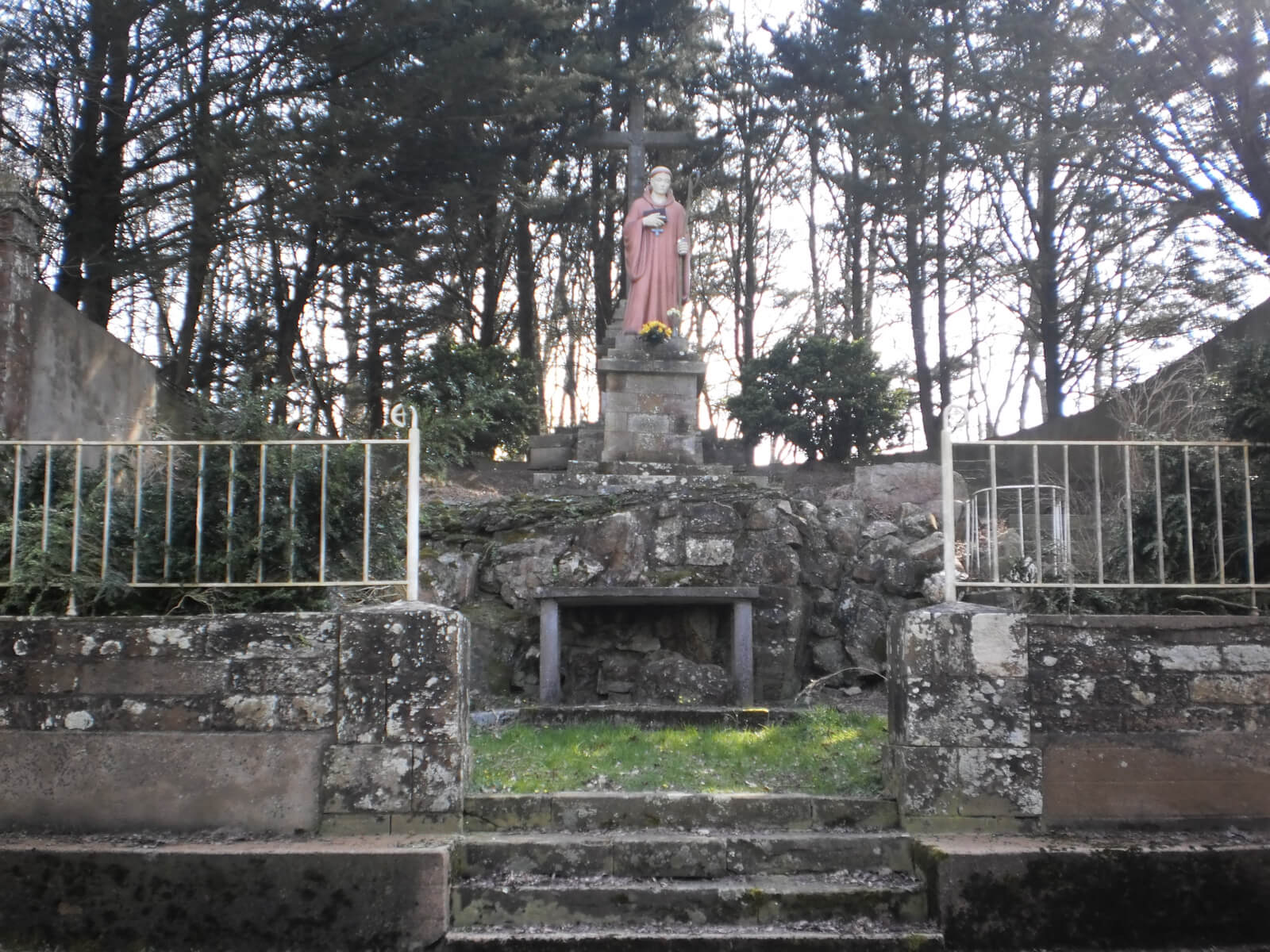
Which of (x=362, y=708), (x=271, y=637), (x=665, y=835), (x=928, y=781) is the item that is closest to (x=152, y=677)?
(x=271, y=637)

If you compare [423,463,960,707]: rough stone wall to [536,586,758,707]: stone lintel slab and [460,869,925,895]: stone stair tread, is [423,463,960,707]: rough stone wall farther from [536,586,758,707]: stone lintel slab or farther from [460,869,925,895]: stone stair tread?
[460,869,925,895]: stone stair tread

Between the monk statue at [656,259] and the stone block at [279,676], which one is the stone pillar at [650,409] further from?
the stone block at [279,676]

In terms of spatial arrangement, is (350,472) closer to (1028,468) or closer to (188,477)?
(188,477)

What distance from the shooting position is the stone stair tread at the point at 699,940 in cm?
379

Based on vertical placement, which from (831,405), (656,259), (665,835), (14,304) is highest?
(656,259)

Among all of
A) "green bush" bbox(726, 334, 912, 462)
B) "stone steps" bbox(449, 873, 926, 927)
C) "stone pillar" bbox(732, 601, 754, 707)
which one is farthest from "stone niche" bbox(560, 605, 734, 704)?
"green bush" bbox(726, 334, 912, 462)

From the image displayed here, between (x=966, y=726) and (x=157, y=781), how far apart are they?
3311mm

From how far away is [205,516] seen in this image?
15.2 ft

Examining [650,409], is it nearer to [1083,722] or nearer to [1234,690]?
[1083,722]

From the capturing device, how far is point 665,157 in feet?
70.6

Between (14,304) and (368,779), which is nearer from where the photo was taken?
(368,779)

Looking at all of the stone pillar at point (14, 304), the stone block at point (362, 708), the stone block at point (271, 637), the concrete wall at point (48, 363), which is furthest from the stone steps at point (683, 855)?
the stone pillar at point (14, 304)

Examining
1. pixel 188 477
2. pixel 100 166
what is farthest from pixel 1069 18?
pixel 188 477

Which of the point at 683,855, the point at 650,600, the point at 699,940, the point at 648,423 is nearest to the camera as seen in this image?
the point at 699,940
